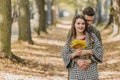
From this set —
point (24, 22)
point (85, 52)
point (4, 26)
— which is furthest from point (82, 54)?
point (24, 22)

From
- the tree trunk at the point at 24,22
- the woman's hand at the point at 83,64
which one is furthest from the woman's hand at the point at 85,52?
the tree trunk at the point at 24,22

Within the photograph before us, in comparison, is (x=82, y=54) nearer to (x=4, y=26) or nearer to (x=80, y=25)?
(x=80, y=25)

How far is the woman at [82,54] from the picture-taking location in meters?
6.82

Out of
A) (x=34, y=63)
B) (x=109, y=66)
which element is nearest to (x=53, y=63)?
(x=34, y=63)

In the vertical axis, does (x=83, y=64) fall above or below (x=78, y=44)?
below

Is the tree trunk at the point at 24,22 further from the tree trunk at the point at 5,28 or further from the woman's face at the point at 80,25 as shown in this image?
the woman's face at the point at 80,25

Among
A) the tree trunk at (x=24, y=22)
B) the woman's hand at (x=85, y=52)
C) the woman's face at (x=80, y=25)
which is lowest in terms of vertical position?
the tree trunk at (x=24, y=22)

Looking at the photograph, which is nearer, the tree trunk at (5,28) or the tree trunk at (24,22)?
the tree trunk at (5,28)

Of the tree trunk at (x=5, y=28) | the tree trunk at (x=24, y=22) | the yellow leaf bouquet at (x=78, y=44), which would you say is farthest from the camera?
the tree trunk at (x=24, y=22)

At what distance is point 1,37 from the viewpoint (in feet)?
49.5

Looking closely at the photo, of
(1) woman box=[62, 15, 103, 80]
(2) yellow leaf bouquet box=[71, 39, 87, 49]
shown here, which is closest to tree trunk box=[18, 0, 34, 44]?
(1) woman box=[62, 15, 103, 80]

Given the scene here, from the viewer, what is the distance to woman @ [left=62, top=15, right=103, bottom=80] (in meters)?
6.82

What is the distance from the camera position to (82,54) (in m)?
6.81

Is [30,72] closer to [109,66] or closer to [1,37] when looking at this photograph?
[1,37]
